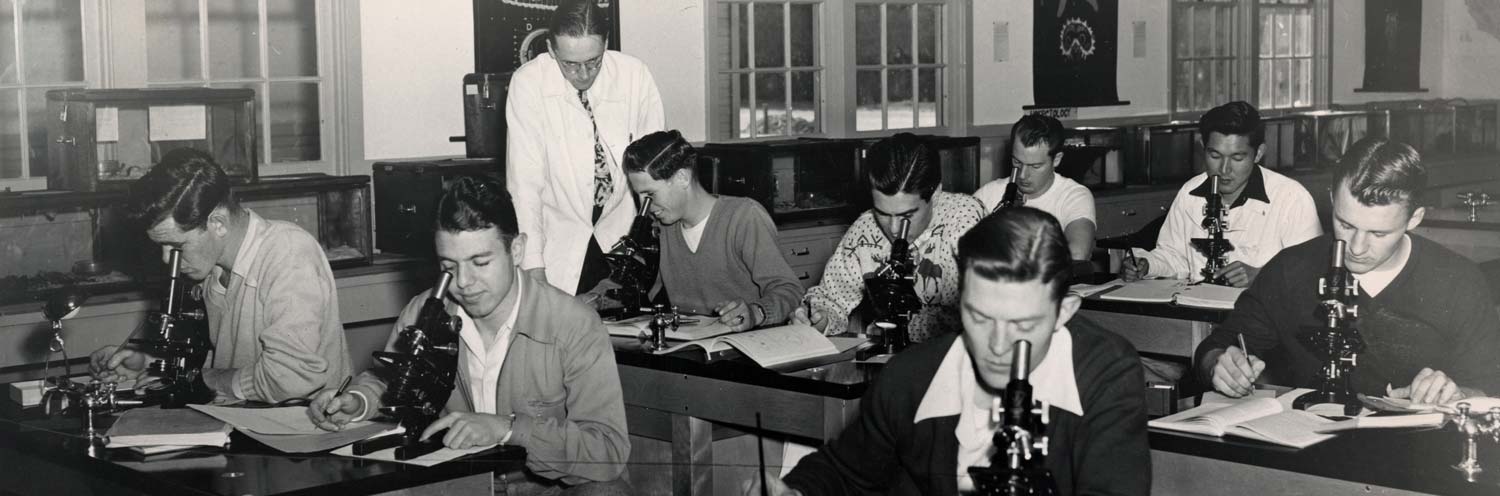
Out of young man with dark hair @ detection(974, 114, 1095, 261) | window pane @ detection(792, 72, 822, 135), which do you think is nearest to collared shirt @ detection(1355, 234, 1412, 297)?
young man with dark hair @ detection(974, 114, 1095, 261)

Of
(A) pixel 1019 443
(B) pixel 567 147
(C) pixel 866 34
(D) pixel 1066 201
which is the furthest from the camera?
(C) pixel 866 34

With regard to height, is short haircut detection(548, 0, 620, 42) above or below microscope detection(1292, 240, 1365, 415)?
above

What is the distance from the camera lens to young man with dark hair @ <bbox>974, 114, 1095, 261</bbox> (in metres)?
5.34

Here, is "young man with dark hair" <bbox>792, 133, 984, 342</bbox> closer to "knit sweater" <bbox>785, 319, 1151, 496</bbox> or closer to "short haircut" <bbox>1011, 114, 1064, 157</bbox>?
"short haircut" <bbox>1011, 114, 1064, 157</bbox>

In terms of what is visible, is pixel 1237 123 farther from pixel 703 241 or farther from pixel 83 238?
pixel 83 238

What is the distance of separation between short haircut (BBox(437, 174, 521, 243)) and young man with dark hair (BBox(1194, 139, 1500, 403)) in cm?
156

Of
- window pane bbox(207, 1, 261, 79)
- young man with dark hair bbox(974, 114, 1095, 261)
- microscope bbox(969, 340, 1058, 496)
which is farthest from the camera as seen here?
window pane bbox(207, 1, 261, 79)

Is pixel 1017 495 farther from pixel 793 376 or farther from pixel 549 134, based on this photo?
pixel 549 134

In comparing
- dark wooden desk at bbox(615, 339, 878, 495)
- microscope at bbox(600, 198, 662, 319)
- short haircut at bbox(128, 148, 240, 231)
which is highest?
short haircut at bbox(128, 148, 240, 231)

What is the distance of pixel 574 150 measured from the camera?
15.9ft

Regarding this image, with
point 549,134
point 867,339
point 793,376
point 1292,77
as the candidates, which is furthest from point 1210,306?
point 1292,77

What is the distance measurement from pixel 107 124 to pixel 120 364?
71.4 inches

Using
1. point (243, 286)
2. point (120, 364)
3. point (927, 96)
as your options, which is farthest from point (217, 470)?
point (927, 96)

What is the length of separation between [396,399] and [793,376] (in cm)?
110
